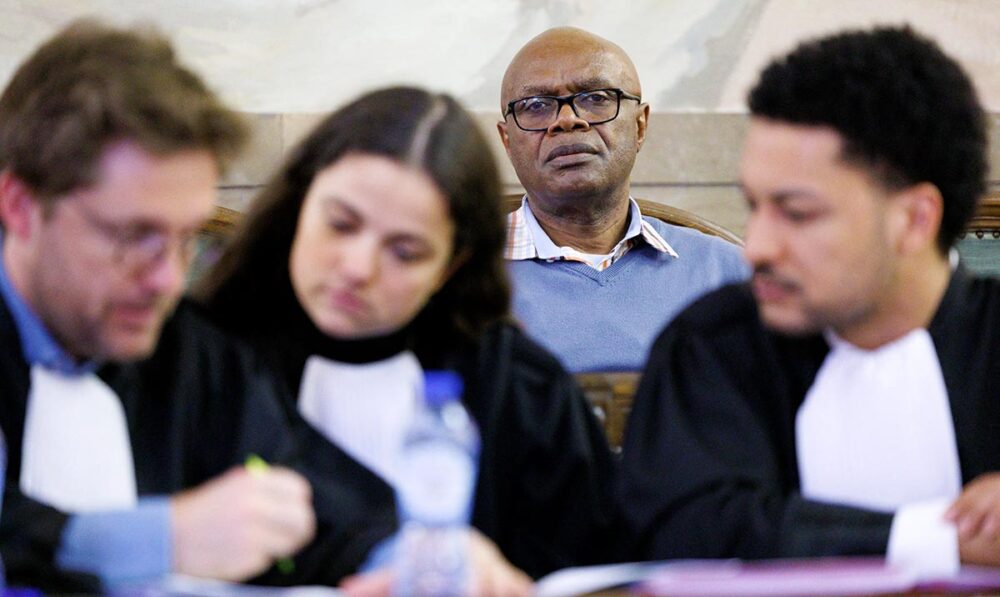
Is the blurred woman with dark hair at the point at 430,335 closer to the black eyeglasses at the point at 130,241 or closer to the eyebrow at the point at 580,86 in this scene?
the black eyeglasses at the point at 130,241

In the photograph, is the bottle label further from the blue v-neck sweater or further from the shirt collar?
the blue v-neck sweater

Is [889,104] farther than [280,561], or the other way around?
[889,104]

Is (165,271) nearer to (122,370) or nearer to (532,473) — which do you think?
(122,370)

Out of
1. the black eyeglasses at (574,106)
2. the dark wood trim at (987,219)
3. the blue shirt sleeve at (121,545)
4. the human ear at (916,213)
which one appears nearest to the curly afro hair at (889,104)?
the human ear at (916,213)

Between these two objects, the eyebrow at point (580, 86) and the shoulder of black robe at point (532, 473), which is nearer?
the shoulder of black robe at point (532, 473)

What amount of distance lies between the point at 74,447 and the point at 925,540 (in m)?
1.11

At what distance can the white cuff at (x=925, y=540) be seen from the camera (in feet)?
4.76

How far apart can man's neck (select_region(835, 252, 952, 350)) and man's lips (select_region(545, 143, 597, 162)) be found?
5.87 ft

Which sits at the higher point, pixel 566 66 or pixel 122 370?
pixel 566 66

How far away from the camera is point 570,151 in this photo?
3428 mm

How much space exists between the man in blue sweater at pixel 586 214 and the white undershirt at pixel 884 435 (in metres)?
1.51

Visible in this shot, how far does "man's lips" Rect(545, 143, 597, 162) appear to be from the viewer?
11.2 feet

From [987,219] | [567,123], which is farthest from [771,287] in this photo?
[987,219]

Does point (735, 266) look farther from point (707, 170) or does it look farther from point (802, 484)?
point (802, 484)
